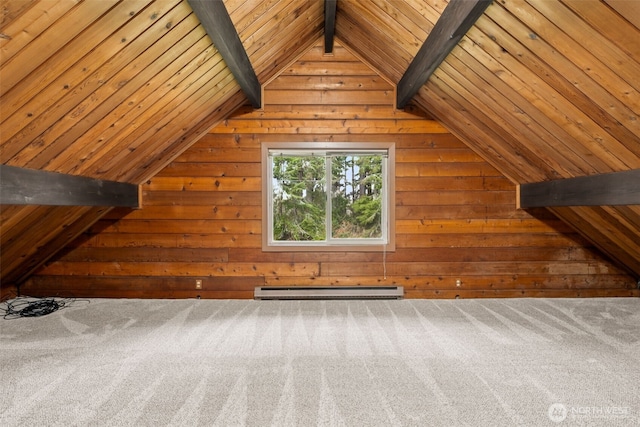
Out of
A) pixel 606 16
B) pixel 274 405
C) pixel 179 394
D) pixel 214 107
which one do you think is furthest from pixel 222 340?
pixel 606 16

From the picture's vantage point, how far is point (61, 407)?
1636 mm

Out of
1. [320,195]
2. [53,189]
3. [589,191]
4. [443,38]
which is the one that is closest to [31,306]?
[53,189]

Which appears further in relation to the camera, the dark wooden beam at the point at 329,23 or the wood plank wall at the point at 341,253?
the wood plank wall at the point at 341,253

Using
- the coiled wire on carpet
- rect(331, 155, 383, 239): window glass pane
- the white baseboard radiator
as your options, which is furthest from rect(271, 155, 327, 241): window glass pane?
the coiled wire on carpet

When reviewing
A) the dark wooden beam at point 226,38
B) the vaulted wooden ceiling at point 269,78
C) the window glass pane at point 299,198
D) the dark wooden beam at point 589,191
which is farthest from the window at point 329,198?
the dark wooden beam at point 589,191

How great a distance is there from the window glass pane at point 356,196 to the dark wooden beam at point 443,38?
93cm

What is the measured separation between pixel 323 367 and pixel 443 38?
2.08 meters

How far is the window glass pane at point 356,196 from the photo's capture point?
12.2ft

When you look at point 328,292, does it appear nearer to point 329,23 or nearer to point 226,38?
point 226,38

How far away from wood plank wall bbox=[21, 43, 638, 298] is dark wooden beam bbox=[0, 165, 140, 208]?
0.67 m

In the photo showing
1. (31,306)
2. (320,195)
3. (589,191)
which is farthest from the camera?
(320,195)

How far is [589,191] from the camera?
2.50m

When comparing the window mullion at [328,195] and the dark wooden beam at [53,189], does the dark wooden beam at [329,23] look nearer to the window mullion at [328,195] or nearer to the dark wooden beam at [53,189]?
the window mullion at [328,195]

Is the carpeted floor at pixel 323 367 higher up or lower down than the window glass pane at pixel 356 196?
lower down
